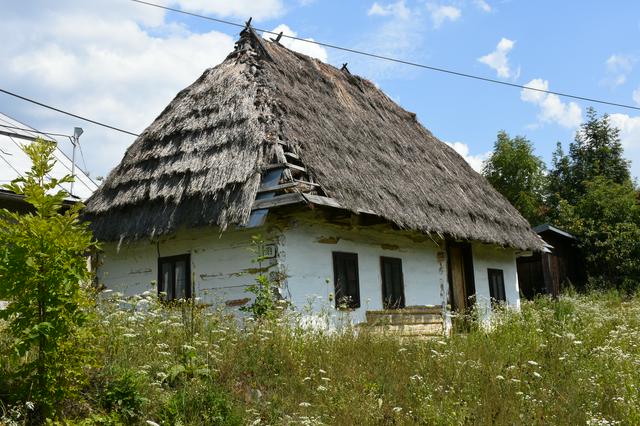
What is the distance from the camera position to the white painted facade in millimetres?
8852

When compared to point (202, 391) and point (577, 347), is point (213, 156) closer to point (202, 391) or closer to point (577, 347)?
point (202, 391)

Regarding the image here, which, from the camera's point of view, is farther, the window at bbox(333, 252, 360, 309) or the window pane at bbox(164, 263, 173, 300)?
the window pane at bbox(164, 263, 173, 300)

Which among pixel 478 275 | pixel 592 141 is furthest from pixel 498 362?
pixel 592 141

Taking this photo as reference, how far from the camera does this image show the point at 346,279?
9.77 m

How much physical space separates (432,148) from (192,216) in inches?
309

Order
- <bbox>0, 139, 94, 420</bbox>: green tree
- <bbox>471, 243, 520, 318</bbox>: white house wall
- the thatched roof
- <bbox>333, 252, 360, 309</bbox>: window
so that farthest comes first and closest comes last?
<bbox>471, 243, 520, 318</bbox>: white house wall, <bbox>333, 252, 360, 309</bbox>: window, the thatched roof, <bbox>0, 139, 94, 420</bbox>: green tree

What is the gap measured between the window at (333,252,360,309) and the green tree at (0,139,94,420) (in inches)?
221

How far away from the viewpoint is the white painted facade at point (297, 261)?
29.0 ft

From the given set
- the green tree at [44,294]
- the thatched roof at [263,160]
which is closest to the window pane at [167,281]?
the thatched roof at [263,160]

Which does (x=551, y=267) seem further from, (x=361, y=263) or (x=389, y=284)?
(x=361, y=263)

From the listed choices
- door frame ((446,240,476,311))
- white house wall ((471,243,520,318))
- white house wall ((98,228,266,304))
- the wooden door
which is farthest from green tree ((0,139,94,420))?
door frame ((446,240,476,311))

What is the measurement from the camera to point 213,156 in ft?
30.2

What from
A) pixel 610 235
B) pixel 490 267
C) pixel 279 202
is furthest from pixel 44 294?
pixel 610 235

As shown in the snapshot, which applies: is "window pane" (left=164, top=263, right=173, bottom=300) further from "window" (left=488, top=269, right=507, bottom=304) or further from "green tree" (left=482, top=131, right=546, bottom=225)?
"green tree" (left=482, top=131, right=546, bottom=225)
